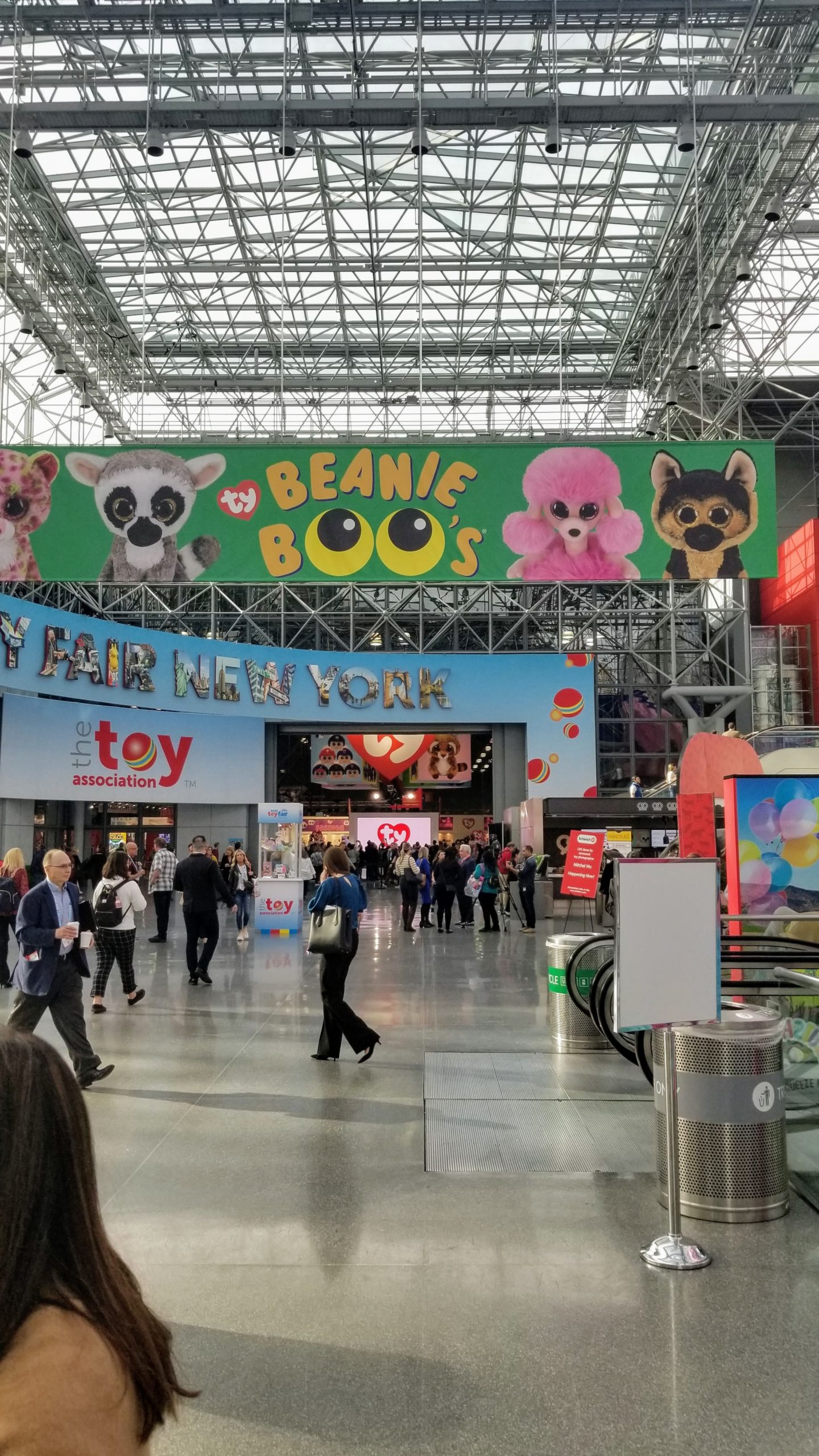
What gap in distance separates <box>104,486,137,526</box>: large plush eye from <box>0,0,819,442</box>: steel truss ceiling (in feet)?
9.06

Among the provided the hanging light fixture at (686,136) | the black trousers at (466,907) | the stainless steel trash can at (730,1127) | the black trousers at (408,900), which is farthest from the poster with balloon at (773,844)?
the black trousers at (466,907)

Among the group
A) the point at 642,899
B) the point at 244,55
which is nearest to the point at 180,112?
the point at 244,55

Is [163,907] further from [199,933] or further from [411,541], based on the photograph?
[411,541]

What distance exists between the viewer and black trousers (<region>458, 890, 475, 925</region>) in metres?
20.7

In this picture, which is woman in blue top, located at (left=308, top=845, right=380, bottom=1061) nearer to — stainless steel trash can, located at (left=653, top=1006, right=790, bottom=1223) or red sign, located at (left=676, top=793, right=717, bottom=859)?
stainless steel trash can, located at (left=653, top=1006, right=790, bottom=1223)

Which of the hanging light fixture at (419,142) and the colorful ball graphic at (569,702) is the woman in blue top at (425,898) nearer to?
the colorful ball graphic at (569,702)

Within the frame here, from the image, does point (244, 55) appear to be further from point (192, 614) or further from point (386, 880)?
point (386, 880)

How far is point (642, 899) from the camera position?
472 centimetres

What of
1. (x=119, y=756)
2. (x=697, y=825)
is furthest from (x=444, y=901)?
(x=119, y=756)

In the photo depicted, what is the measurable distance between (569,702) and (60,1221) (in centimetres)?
3084

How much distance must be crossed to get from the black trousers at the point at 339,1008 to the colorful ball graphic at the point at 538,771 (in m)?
23.6

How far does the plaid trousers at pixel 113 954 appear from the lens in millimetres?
9742

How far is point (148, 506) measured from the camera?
1077 centimetres

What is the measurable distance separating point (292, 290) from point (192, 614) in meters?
11.1
